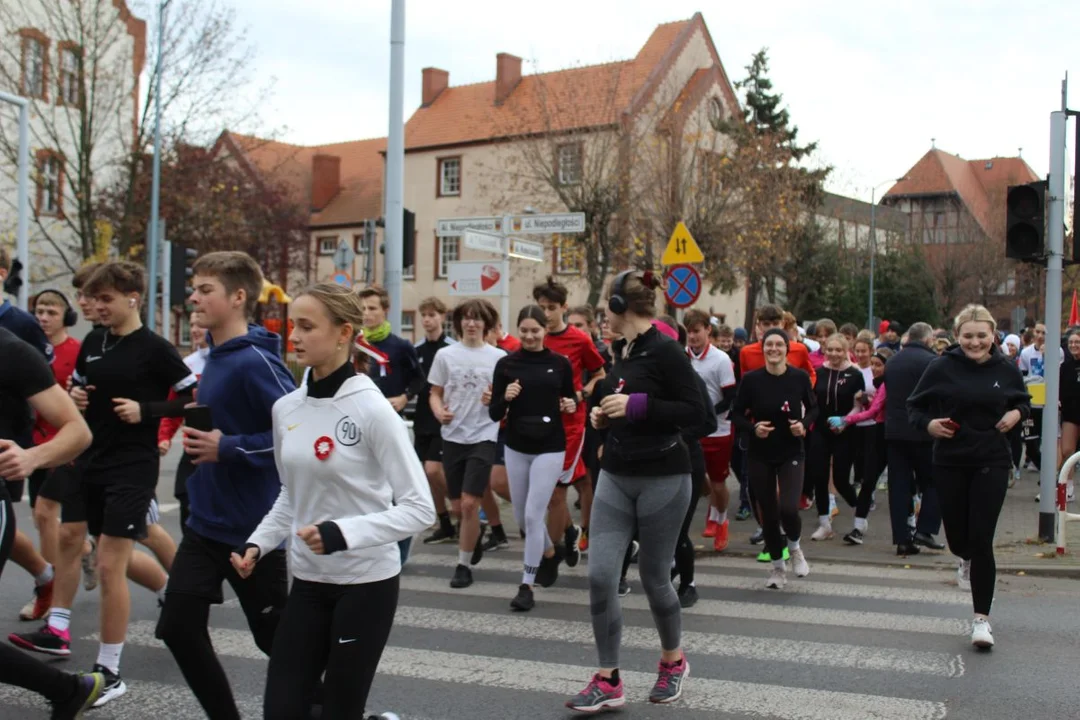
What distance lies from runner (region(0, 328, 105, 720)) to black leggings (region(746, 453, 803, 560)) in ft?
16.7

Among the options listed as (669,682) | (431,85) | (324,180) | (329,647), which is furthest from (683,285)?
(324,180)

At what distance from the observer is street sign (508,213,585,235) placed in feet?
50.2

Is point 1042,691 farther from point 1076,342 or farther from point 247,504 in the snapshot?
point 1076,342

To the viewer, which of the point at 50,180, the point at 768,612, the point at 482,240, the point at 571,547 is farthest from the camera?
the point at 50,180

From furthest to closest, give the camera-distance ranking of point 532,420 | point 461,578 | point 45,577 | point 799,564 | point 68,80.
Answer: point 68,80
point 799,564
point 461,578
point 532,420
point 45,577

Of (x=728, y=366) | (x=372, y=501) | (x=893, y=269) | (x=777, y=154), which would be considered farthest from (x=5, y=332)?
(x=893, y=269)

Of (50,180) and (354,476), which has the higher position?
(50,180)

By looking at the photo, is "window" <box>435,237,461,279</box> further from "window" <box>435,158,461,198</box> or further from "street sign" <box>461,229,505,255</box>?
"street sign" <box>461,229,505,255</box>

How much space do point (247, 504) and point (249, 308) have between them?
0.82 m

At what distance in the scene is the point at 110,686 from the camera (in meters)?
5.35

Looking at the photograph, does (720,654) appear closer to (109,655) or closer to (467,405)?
(467,405)

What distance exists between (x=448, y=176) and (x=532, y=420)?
43.9 meters

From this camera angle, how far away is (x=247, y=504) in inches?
173

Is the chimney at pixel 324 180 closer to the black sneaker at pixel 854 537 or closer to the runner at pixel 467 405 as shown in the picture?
the black sneaker at pixel 854 537
